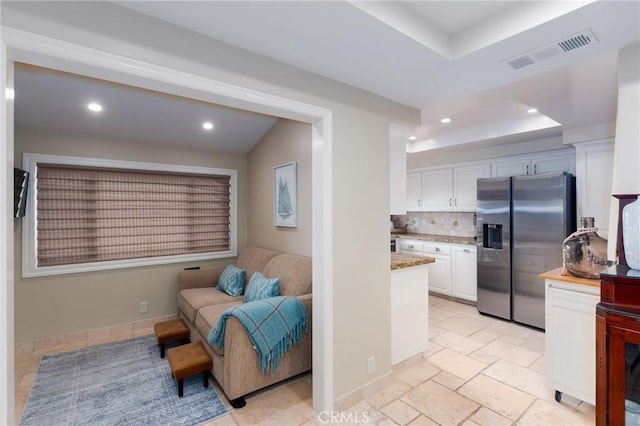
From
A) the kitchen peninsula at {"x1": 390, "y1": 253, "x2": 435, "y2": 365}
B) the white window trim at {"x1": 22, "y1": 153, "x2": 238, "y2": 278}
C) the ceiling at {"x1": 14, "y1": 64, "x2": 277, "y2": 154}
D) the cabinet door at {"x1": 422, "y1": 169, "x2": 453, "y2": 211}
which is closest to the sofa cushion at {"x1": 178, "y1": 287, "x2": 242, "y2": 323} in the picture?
the white window trim at {"x1": 22, "y1": 153, "x2": 238, "y2": 278}

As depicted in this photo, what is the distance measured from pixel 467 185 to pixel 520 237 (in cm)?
139

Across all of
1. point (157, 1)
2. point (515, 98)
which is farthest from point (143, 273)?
point (515, 98)

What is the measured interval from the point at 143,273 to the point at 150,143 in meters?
1.62

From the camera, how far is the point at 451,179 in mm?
5172

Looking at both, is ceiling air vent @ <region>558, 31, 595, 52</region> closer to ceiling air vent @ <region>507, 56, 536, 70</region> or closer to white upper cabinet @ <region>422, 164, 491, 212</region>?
ceiling air vent @ <region>507, 56, 536, 70</region>

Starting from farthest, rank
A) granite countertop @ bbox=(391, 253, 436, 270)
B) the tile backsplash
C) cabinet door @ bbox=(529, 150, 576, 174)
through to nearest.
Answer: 1. the tile backsplash
2. cabinet door @ bbox=(529, 150, 576, 174)
3. granite countertop @ bbox=(391, 253, 436, 270)

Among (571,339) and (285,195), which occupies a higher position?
(285,195)

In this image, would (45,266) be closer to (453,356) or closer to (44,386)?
(44,386)

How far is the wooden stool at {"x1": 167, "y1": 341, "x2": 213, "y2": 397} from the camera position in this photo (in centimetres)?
232

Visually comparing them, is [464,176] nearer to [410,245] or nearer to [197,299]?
[410,245]

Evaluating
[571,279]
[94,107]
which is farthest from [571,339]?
[94,107]

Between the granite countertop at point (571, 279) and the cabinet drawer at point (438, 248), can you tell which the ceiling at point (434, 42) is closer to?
the granite countertop at point (571, 279)

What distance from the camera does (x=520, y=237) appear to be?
12.3ft

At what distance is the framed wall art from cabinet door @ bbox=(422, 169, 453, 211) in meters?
3.06
